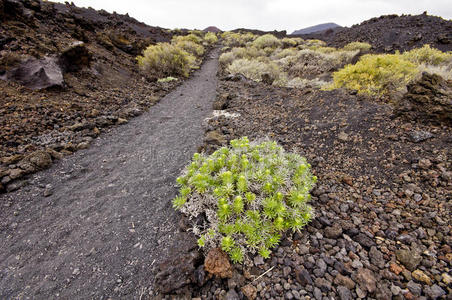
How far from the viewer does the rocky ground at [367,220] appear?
1590 millimetres

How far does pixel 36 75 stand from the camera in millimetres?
5285

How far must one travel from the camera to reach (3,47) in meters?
5.63

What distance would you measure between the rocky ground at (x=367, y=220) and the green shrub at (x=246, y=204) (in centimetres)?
17

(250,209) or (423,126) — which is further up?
(423,126)

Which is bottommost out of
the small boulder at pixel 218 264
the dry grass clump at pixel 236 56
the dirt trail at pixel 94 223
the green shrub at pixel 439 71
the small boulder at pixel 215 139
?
the dirt trail at pixel 94 223

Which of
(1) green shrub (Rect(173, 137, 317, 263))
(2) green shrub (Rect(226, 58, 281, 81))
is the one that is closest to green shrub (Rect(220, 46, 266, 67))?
(2) green shrub (Rect(226, 58, 281, 81))

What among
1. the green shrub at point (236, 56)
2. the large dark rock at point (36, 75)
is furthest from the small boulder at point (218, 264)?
the green shrub at point (236, 56)

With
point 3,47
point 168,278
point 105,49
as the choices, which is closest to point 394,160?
point 168,278

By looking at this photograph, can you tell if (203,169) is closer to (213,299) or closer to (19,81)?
(213,299)

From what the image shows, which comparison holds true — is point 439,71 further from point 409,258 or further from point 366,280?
point 366,280

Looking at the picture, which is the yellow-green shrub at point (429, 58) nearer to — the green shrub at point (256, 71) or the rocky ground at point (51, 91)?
the green shrub at point (256, 71)

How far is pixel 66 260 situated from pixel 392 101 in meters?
5.86

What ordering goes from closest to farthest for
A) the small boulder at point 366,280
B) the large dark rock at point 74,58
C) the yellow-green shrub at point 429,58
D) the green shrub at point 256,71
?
the small boulder at point 366,280
the large dark rock at point 74,58
the yellow-green shrub at point 429,58
the green shrub at point 256,71

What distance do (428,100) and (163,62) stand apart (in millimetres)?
Result: 9943
